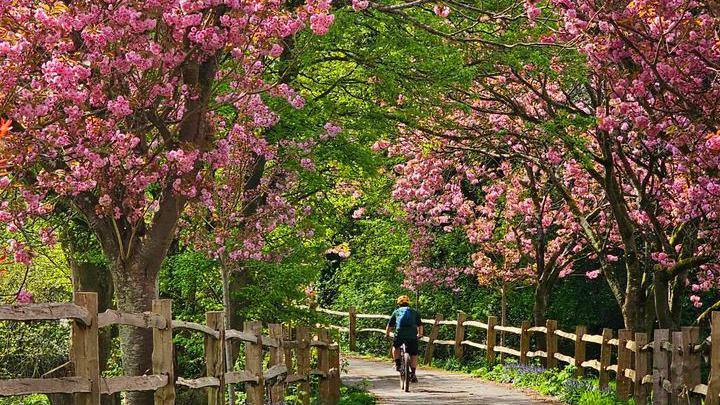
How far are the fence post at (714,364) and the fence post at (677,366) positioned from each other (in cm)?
149

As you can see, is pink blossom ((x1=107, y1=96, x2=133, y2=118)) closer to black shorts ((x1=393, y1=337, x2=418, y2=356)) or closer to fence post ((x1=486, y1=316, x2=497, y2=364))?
black shorts ((x1=393, y1=337, x2=418, y2=356))

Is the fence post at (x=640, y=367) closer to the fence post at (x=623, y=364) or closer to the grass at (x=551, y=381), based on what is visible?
the grass at (x=551, y=381)

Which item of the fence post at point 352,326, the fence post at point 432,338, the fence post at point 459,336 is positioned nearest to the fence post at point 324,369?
the fence post at point 459,336

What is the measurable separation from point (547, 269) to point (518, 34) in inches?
373

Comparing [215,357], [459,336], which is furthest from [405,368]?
[215,357]

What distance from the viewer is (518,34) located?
15219mm

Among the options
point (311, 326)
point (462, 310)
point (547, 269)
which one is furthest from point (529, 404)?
point (462, 310)

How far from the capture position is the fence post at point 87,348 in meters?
7.75

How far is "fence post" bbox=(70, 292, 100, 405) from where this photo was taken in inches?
305

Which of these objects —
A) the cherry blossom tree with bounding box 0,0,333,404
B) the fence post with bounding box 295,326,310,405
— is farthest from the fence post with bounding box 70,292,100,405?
the fence post with bounding box 295,326,310,405

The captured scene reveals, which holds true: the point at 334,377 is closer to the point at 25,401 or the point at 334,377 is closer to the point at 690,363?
the point at 690,363

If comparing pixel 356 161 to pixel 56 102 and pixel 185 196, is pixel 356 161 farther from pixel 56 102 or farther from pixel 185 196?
pixel 56 102

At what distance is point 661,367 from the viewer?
1360cm

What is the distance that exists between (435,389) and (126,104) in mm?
11032
